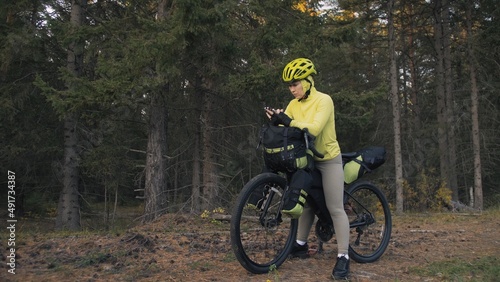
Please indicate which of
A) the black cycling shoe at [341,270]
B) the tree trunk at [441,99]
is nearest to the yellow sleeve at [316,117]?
the black cycling shoe at [341,270]

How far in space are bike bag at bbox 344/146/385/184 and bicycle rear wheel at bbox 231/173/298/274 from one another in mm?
800

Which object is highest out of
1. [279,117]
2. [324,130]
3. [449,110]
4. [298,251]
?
[449,110]

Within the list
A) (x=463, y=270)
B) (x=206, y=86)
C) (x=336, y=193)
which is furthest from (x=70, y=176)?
(x=463, y=270)

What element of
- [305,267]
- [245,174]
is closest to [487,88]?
[245,174]

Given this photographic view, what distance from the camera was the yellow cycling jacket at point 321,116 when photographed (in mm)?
3934

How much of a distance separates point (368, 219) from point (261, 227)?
4.64ft

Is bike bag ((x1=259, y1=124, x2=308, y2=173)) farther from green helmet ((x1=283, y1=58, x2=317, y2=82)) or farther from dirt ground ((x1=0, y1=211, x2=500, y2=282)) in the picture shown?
dirt ground ((x1=0, y1=211, x2=500, y2=282))

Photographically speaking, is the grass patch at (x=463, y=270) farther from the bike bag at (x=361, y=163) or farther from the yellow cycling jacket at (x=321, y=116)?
the yellow cycling jacket at (x=321, y=116)

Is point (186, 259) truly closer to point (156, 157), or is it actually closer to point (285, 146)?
point (285, 146)

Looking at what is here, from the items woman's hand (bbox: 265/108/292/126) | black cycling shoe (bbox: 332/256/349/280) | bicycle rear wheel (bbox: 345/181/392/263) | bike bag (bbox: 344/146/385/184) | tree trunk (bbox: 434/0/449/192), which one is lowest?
black cycling shoe (bbox: 332/256/349/280)

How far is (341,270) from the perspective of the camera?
3879 millimetres

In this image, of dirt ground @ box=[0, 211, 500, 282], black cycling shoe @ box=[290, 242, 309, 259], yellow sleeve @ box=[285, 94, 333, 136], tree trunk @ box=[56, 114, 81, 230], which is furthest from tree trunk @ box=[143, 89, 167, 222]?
yellow sleeve @ box=[285, 94, 333, 136]

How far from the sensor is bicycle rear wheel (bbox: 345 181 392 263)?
15.5ft

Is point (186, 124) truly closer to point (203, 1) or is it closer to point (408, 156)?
point (203, 1)
